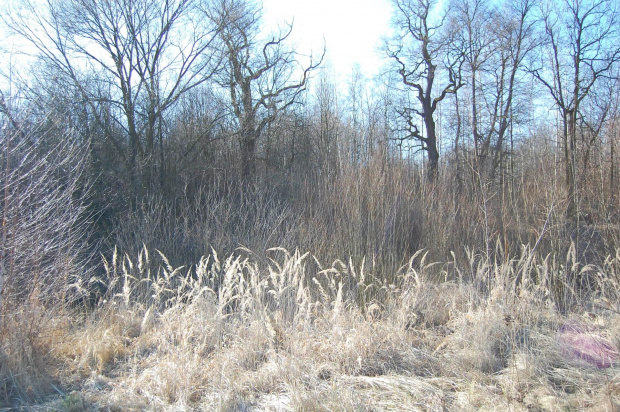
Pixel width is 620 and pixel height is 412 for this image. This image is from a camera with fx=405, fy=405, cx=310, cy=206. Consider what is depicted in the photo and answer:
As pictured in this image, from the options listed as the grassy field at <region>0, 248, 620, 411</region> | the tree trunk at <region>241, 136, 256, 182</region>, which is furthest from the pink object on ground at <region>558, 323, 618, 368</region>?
the tree trunk at <region>241, 136, 256, 182</region>

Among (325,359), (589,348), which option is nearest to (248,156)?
(325,359)

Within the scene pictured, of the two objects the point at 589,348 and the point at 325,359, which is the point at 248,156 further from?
the point at 589,348

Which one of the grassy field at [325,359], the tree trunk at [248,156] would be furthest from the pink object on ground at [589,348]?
the tree trunk at [248,156]

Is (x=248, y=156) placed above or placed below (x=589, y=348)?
above

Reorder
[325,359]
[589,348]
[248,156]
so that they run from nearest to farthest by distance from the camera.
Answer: [589,348] < [325,359] < [248,156]

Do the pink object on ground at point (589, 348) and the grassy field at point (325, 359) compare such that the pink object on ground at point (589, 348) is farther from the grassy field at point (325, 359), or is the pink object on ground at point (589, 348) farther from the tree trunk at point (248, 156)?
the tree trunk at point (248, 156)

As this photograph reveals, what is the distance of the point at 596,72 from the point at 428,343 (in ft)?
44.6

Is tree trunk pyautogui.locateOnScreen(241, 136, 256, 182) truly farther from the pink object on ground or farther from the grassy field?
the pink object on ground

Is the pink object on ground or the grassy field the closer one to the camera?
the grassy field

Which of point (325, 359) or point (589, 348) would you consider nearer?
point (589, 348)

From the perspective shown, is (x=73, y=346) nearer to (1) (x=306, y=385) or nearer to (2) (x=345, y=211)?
(1) (x=306, y=385)

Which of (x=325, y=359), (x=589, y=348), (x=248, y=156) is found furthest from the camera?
(x=248, y=156)

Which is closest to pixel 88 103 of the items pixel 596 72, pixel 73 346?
pixel 73 346

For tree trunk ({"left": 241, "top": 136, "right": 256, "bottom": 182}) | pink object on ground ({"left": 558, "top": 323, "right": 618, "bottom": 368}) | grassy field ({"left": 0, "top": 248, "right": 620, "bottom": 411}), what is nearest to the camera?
grassy field ({"left": 0, "top": 248, "right": 620, "bottom": 411})
